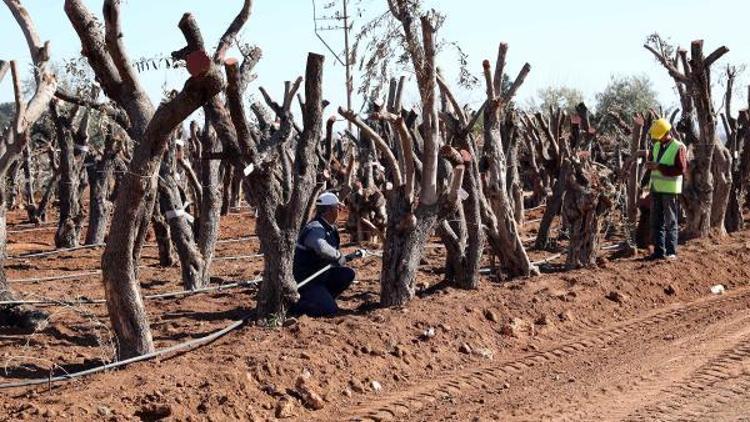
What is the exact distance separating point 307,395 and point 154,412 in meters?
1.17

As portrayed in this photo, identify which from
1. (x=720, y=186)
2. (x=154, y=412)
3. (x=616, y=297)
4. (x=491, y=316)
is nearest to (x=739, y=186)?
(x=720, y=186)

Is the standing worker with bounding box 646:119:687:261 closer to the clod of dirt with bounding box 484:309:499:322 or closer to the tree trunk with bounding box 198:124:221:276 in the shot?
the clod of dirt with bounding box 484:309:499:322

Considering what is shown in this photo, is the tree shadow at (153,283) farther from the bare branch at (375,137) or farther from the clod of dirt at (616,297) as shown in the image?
the clod of dirt at (616,297)

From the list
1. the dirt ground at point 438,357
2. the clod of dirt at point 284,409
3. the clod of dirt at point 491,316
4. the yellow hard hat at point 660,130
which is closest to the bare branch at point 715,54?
the yellow hard hat at point 660,130

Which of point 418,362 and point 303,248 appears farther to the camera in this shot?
point 303,248

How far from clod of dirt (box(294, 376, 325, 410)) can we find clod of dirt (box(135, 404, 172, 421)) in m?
1.06

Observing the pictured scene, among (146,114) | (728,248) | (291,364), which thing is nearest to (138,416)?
(291,364)

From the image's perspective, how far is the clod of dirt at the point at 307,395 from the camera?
24.0 ft

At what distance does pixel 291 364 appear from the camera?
299 inches

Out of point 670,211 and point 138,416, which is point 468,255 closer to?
point 670,211

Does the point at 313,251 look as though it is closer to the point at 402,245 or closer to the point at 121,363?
the point at 402,245

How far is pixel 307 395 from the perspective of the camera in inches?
290

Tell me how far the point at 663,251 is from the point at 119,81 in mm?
7501

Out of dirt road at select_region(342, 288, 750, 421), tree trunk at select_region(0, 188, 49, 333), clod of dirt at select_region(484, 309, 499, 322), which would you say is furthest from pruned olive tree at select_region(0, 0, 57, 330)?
clod of dirt at select_region(484, 309, 499, 322)
